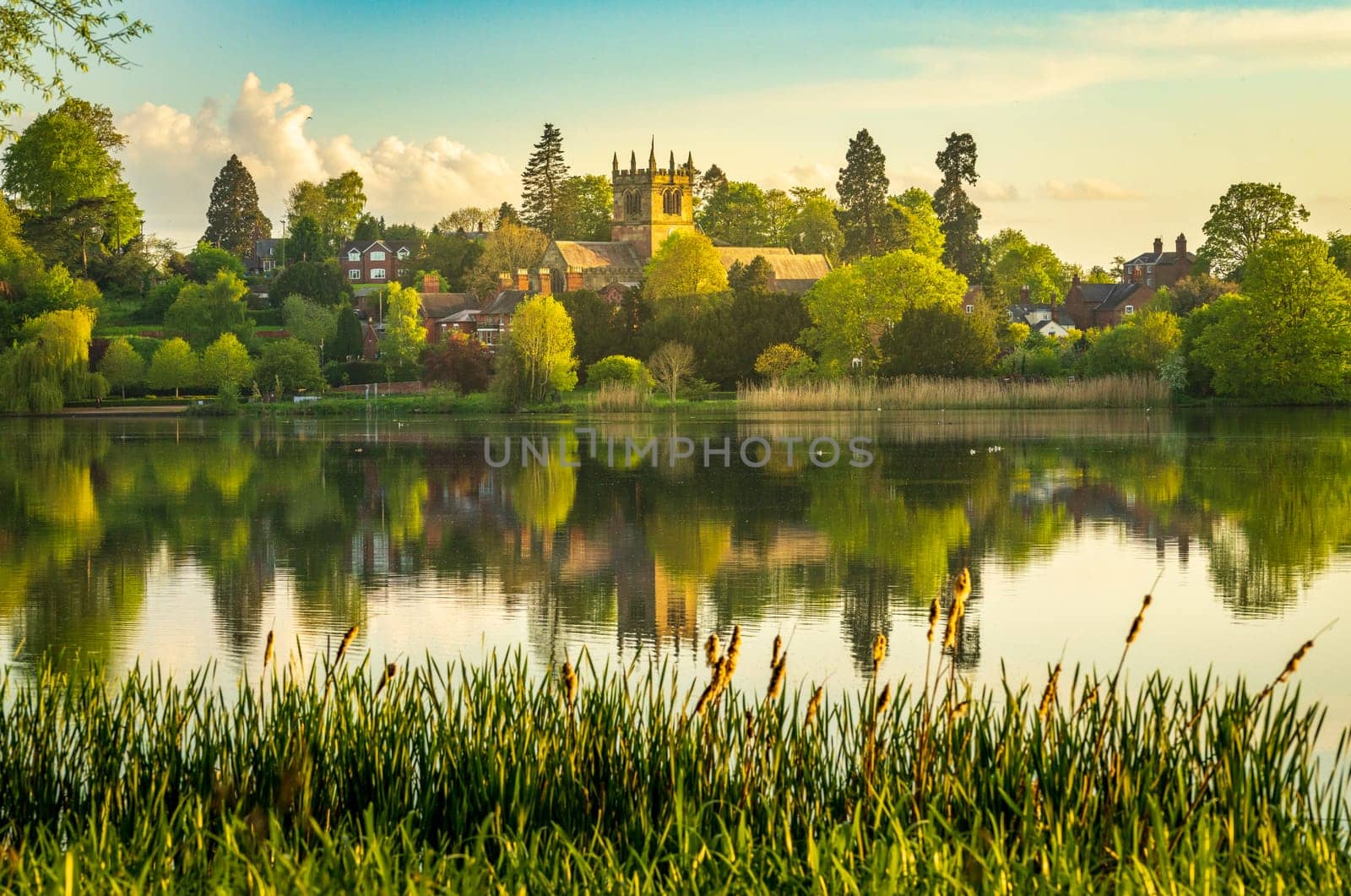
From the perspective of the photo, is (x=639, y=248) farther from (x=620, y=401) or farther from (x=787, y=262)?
(x=620, y=401)

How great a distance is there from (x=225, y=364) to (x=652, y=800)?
7807 centimetres

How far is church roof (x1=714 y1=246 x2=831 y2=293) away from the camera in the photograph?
403 ft

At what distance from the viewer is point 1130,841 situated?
6.70 m

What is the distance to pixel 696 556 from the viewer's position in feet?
63.6

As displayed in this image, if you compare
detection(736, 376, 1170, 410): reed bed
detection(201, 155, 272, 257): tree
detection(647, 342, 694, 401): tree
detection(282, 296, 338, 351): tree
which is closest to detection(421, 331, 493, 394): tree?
detection(647, 342, 694, 401): tree

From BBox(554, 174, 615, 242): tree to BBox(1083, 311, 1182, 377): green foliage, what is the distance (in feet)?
273

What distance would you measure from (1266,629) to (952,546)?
6.34m

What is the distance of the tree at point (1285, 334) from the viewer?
63906 mm

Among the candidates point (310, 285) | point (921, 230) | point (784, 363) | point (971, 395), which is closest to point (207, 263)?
point (310, 285)

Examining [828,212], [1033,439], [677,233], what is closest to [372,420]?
[1033,439]

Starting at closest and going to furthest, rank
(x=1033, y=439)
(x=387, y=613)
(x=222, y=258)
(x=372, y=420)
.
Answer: (x=387, y=613), (x=1033, y=439), (x=372, y=420), (x=222, y=258)

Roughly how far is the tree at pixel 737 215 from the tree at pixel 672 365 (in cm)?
6858

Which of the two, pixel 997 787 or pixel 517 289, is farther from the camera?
pixel 517 289

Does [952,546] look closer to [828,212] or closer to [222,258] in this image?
[222,258]
